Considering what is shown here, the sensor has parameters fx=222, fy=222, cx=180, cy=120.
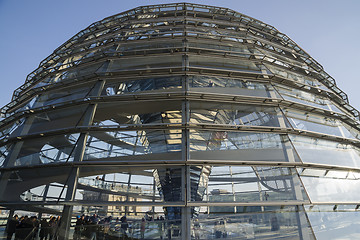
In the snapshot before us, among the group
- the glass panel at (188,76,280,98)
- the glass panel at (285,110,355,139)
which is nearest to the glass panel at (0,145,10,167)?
the glass panel at (188,76,280,98)

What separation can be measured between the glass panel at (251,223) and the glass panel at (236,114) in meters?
3.13

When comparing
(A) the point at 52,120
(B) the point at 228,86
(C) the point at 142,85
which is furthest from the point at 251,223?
(A) the point at 52,120

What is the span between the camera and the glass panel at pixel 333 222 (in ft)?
21.5

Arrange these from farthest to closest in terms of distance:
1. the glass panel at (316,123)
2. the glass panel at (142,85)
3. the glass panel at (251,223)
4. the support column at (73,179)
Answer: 1. the glass panel at (142,85)
2. the glass panel at (316,123)
3. the support column at (73,179)
4. the glass panel at (251,223)

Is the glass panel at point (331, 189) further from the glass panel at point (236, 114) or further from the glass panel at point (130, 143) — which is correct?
the glass panel at point (130, 143)

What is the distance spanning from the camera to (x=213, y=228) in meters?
6.27

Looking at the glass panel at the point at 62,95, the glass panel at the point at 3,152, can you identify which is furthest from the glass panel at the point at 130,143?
the glass panel at the point at 3,152

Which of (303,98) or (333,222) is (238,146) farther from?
(303,98)

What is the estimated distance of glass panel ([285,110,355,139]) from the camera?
8.80 m

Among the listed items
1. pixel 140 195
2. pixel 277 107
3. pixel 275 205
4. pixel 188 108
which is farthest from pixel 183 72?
pixel 275 205

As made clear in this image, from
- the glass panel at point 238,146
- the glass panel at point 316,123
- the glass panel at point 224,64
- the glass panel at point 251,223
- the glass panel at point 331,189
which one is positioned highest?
the glass panel at point 224,64

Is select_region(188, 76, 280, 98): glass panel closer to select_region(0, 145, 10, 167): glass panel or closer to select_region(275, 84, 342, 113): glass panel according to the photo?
select_region(275, 84, 342, 113): glass panel

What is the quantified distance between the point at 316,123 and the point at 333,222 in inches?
156

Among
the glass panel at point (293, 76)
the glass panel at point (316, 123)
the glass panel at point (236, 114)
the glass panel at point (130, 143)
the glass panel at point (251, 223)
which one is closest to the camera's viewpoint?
the glass panel at point (251, 223)
